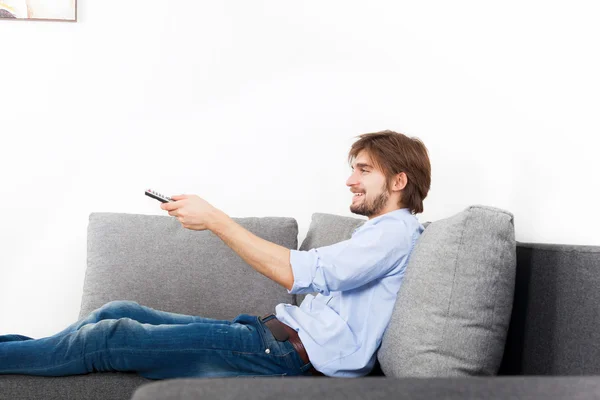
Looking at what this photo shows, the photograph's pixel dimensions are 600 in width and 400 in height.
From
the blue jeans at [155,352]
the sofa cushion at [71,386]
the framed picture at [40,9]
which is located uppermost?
the framed picture at [40,9]

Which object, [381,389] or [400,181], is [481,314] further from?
[381,389]

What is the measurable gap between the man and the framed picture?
4.70 ft

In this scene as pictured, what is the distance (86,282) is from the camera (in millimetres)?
2328

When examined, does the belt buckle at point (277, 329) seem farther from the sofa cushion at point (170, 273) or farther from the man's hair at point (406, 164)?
the sofa cushion at point (170, 273)

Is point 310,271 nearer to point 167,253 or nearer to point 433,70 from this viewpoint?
point 167,253

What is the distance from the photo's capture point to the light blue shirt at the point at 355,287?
5.19 feet

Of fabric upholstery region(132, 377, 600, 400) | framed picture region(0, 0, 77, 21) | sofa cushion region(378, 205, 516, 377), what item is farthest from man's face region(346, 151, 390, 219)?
framed picture region(0, 0, 77, 21)

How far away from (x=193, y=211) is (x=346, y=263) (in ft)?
1.38

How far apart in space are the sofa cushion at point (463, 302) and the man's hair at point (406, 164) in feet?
1.23

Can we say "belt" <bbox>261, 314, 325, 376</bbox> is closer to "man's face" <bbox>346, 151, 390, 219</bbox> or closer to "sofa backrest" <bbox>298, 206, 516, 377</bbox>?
"sofa backrest" <bbox>298, 206, 516, 377</bbox>

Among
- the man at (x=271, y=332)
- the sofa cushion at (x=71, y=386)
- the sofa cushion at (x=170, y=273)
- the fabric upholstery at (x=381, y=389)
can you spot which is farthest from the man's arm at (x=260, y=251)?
the fabric upholstery at (x=381, y=389)

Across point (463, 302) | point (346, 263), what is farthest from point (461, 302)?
point (346, 263)

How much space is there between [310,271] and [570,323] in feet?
1.99

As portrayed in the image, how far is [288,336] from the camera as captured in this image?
1.66 metres
